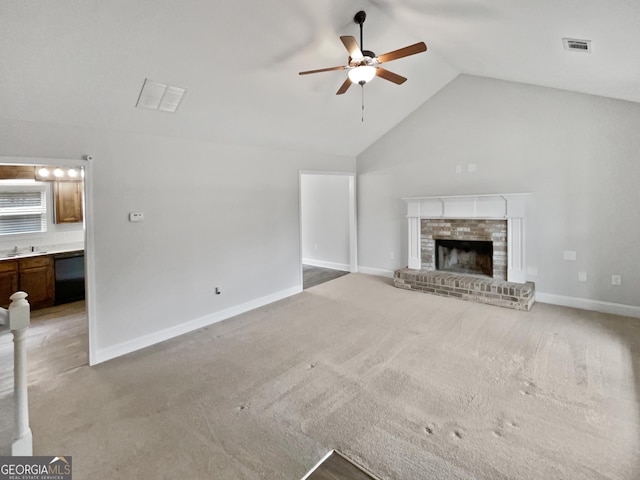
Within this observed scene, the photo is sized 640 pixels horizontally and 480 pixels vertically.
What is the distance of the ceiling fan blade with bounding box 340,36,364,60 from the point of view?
2686 mm

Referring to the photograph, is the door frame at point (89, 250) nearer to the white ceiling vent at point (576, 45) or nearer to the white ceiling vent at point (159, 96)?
the white ceiling vent at point (159, 96)

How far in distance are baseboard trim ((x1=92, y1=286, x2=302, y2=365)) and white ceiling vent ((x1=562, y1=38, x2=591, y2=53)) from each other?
178 inches

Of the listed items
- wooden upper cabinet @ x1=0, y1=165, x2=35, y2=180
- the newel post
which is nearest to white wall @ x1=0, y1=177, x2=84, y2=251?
wooden upper cabinet @ x1=0, y1=165, x2=35, y2=180

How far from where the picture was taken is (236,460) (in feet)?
6.50

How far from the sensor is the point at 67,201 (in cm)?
548

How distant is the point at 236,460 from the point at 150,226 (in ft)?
8.73

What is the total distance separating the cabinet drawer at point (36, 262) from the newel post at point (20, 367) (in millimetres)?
3832

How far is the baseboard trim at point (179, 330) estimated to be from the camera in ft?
11.0

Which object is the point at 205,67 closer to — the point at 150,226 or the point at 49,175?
the point at 150,226

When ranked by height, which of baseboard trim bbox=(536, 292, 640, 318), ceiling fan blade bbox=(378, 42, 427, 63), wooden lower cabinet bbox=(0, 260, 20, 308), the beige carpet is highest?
ceiling fan blade bbox=(378, 42, 427, 63)

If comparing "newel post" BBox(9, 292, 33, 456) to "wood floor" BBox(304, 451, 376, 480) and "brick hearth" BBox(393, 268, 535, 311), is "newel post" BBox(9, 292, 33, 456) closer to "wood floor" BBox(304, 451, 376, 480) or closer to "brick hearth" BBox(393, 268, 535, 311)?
"wood floor" BBox(304, 451, 376, 480)

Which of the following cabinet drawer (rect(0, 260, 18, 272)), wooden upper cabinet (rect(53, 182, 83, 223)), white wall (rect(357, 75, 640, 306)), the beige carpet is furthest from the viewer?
wooden upper cabinet (rect(53, 182, 83, 223))

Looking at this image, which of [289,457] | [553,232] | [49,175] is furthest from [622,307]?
[49,175]

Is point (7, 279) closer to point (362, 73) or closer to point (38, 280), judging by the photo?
point (38, 280)
